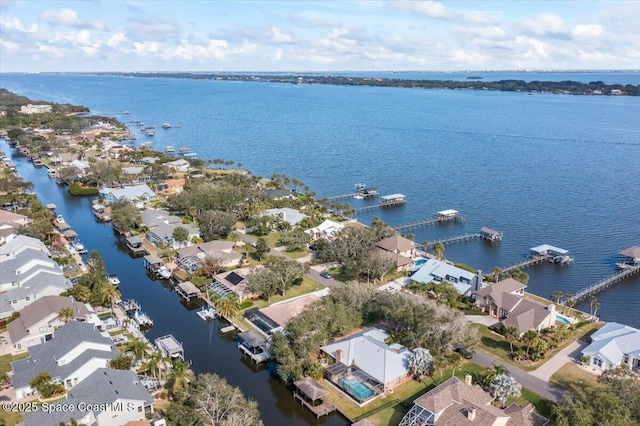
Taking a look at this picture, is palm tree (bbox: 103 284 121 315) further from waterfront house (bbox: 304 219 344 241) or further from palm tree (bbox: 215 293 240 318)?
waterfront house (bbox: 304 219 344 241)

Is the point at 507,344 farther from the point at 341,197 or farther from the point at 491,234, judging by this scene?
the point at 341,197

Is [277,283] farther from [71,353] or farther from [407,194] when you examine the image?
[407,194]

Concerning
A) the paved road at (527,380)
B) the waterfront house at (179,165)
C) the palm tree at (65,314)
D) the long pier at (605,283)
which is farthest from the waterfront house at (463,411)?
the waterfront house at (179,165)

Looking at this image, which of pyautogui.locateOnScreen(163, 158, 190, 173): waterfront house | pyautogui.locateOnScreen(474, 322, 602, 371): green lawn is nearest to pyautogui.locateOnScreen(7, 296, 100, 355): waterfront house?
pyautogui.locateOnScreen(474, 322, 602, 371): green lawn

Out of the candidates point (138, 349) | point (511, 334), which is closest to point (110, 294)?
point (138, 349)

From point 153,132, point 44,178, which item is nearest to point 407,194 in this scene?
point 44,178

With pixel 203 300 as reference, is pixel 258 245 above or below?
above
